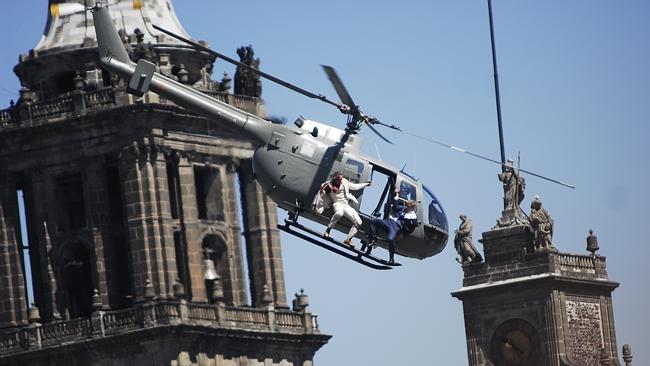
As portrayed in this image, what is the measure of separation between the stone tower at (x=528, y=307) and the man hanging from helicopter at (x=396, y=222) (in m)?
33.7

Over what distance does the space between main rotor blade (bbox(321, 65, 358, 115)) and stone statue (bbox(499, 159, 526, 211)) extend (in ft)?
120

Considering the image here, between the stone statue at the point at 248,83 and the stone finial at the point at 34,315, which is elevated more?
the stone statue at the point at 248,83

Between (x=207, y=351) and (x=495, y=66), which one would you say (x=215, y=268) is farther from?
(x=495, y=66)

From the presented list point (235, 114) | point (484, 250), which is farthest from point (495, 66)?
point (235, 114)

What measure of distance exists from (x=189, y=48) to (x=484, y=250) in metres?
23.2

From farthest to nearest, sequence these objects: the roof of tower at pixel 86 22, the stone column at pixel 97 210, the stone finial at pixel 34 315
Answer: the roof of tower at pixel 86 22 < the stone finial at pixel 34 315 < the stone column at pixel 97 210

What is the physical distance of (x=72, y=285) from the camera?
158 metres

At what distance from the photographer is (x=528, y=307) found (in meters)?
140

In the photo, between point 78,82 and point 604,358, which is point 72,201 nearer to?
point 78,82

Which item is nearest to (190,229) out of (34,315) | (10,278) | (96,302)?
(96,302)

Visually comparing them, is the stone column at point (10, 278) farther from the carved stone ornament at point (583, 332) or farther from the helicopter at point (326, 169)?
the helicopter at point (326, 169)

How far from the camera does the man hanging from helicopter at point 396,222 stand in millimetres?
104438

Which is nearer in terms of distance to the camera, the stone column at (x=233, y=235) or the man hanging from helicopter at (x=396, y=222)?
the man hanging from helicopter at (x=396, y=222)

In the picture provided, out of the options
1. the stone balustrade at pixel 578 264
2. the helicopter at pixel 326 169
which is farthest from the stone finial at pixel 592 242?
the helicopter at pixel 326 169
